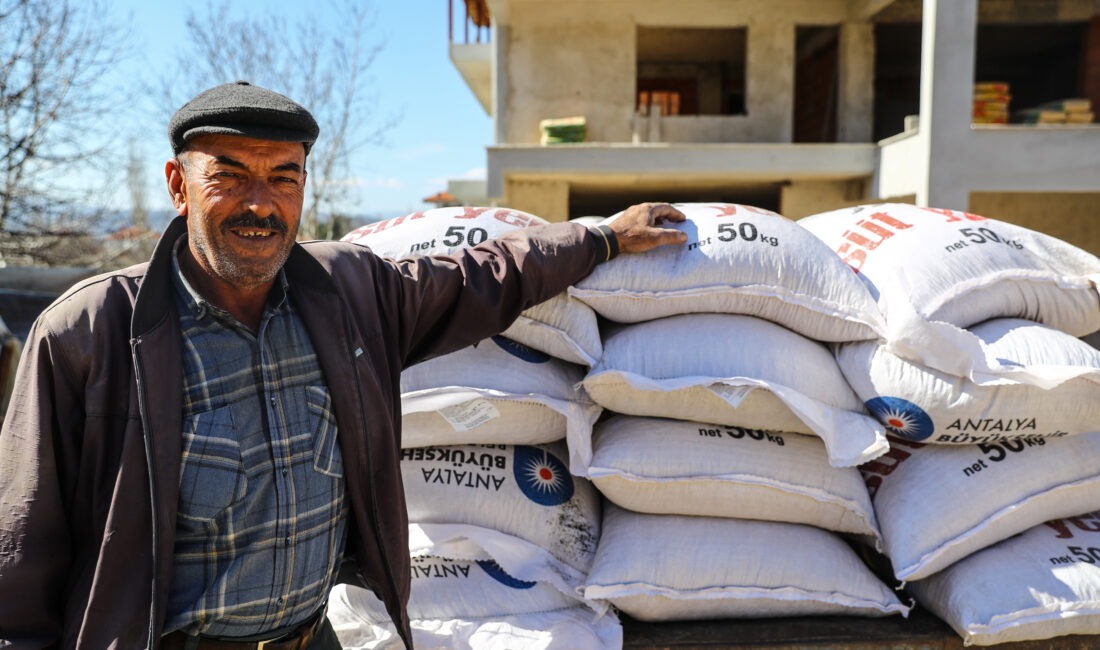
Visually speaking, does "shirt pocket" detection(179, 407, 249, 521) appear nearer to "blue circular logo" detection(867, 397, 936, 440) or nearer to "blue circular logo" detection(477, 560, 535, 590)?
"blue circular logo" detection(477, 560, 535, 590)

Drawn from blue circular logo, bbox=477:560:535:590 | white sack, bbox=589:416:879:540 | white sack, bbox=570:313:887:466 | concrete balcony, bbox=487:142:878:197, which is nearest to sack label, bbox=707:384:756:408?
white sack, bbox=570:313:887:466

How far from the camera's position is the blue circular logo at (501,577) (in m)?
1.97

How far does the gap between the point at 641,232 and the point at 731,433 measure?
1.96ft

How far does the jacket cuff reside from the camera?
205cm

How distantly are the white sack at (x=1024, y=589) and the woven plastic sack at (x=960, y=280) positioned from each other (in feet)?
1.55

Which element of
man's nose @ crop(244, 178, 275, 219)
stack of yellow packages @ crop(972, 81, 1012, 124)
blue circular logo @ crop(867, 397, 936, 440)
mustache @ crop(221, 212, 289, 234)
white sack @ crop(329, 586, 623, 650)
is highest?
stack of yellow packages @ crop(972, 81, 1012, 124)

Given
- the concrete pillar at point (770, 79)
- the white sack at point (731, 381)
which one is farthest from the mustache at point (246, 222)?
the concrete pillar at point (770, 79)

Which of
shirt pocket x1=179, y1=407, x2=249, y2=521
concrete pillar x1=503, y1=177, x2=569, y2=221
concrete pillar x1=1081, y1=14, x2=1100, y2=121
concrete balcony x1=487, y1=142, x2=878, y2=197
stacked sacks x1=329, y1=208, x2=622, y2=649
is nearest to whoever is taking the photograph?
shirt pocket x1=179, y1=407, x2=249, y2=521

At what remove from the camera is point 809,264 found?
214 cm

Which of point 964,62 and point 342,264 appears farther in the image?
point 964,62

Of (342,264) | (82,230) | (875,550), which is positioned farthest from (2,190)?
(875,550)

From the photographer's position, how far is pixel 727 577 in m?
1.94

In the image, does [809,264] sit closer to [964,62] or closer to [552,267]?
[552,267]

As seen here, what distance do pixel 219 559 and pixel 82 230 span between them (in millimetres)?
10902
